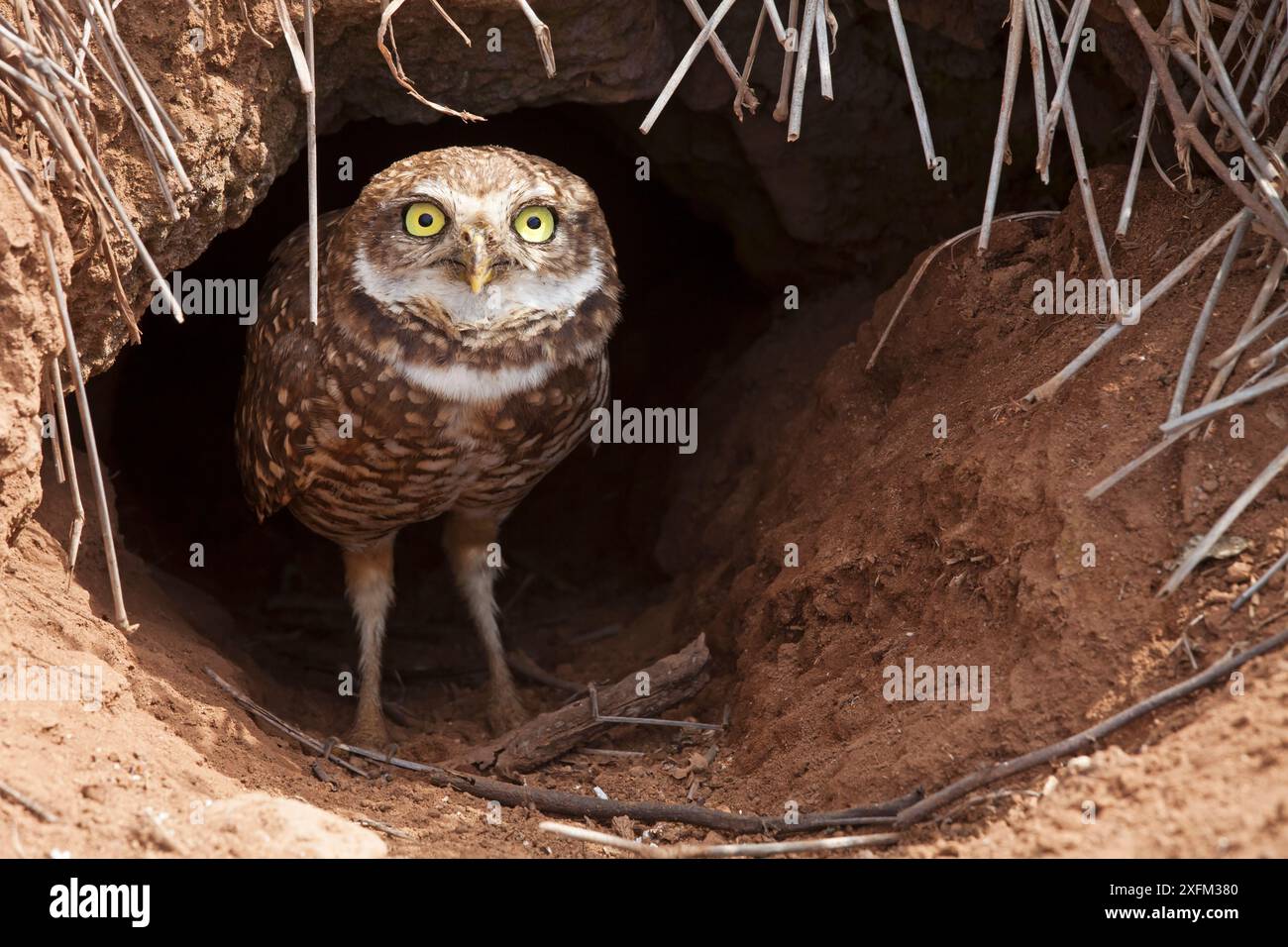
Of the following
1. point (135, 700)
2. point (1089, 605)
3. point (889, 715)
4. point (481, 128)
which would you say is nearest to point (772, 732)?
point (889, 715)

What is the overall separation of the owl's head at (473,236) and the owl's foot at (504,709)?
159cm

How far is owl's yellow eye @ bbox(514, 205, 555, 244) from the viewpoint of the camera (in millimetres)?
4041

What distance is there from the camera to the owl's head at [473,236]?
391 centimetres

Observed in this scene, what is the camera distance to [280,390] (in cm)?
425

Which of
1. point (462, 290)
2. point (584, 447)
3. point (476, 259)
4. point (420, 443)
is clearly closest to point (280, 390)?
point (420, 443)

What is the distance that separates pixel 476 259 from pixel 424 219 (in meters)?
0.35

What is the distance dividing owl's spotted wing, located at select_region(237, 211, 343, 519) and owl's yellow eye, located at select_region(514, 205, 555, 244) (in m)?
0.79

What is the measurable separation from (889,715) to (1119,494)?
2.76 ft

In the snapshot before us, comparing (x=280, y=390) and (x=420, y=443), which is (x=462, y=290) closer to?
(x=420, y=443)

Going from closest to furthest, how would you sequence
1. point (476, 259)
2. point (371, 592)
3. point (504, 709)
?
1. point (476, 259)
2. point (504, 709)
3. point (371, 592)

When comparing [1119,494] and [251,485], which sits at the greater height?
[251,485]

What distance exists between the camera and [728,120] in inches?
217

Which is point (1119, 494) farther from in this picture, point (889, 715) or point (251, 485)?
point (251, 485)

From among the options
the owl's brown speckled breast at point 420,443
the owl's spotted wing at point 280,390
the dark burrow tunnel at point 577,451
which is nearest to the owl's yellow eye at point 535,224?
the owl's brown speckled breast at point 420,443
